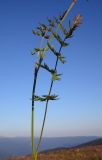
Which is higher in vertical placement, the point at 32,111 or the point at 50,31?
the point at 50,31

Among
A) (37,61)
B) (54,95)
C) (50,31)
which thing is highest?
(50,31)

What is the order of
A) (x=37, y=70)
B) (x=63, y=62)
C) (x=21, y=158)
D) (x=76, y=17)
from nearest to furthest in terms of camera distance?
(x=37, y=70) < (x=76, y=17) < (x=63, y=62) < (x=21, y=158)

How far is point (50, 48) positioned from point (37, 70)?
0.44 meters

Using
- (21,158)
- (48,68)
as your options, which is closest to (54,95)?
(48,68)

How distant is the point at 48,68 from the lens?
196 inches

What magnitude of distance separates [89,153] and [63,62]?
22.1 m

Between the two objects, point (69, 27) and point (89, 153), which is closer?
point (69, 27)

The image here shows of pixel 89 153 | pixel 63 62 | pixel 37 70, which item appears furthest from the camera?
pixel 89 153

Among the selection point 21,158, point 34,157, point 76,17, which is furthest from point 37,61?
point 21,158

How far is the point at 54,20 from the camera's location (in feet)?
16.3

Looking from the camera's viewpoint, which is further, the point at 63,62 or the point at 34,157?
the point at 63,62

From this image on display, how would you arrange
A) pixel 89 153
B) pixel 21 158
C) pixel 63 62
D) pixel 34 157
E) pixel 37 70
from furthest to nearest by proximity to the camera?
pixel 21 158 → pixel 89 153 → pixel 63 62 → pixel 37 70 → pixel 34 157

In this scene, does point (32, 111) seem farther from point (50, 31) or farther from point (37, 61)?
point (50, 31)

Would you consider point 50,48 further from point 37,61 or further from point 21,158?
point 21,158
